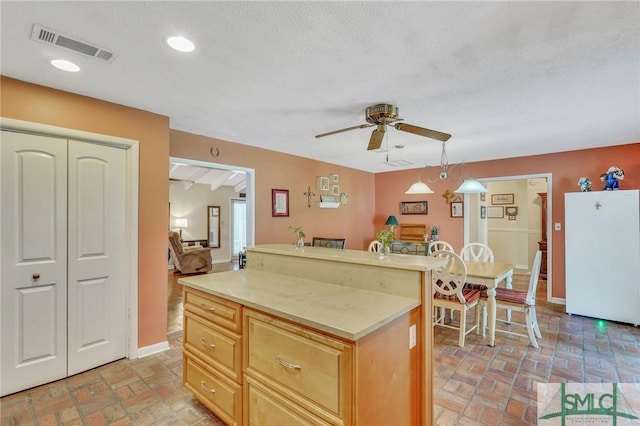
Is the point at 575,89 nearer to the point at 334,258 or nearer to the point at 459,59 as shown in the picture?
the point at 459,59

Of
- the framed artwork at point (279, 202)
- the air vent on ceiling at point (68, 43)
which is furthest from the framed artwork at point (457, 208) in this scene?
the air vent on ceiling at point (68, 43)

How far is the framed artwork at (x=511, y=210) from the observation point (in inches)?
285

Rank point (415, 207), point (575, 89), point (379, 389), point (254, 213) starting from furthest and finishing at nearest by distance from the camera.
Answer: point (415, 207)
point (254, 213)
point (575, 89)
point (379, 389)

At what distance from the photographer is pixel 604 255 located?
3.83 metres

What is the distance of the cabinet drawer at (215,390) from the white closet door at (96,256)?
3.68ft

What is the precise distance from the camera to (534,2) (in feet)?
4.65

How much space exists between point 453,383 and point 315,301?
1634 millimetres

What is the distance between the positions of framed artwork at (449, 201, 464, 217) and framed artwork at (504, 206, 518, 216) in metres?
2.50

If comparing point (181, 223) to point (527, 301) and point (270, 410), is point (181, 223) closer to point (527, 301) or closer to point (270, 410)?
point (270, 410)

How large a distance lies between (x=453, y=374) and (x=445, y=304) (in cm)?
82

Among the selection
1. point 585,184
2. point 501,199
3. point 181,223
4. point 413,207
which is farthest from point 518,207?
point 181,223

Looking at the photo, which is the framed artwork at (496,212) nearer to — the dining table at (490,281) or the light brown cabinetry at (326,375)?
the dining table at (490,281)

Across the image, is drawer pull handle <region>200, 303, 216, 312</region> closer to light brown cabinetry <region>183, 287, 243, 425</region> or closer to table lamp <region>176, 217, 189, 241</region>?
light brown cabinetry <region>183, 287, 243, 425</region>

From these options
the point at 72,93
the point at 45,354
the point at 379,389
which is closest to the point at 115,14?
the point at 72,93
